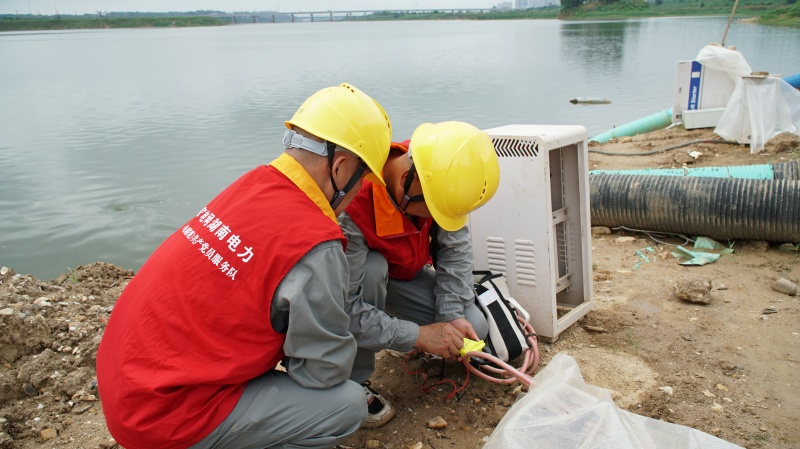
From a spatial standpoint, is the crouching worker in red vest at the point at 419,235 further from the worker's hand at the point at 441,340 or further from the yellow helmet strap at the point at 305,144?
the yellow helmet strap at the point at 305,144

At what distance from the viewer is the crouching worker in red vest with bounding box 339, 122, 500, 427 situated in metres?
2.41

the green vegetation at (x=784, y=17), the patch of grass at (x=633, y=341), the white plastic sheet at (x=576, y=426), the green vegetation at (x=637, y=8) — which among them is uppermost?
the green vegetation at (x=637, y=8)

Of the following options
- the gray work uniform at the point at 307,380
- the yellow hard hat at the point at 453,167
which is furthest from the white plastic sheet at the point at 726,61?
the gray work uniform at the point at 307,380

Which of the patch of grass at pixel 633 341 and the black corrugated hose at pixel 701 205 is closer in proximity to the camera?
the patch of grass at pixel 633 341

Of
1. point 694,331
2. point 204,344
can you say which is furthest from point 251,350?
point 694,331

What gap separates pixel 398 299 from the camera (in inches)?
115

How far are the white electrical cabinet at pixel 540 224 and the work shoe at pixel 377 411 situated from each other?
0.88 metres

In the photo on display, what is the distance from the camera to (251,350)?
1881 mm

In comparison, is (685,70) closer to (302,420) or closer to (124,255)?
(124,255)

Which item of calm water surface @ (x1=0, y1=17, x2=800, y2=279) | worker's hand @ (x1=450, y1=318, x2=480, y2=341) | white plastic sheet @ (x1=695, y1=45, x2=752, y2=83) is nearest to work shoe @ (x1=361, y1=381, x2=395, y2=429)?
worker's hand @ (x1=450, y1=318, x2=480, y2=341)

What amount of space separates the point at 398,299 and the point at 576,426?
3.58 feet

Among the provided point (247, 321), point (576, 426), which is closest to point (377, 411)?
point (576, 426)

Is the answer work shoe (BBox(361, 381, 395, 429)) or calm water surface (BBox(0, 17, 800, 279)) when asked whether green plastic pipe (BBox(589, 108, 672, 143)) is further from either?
work shoe (BBox(361, 381, 395, 429))

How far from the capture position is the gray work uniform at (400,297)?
2391 mm
